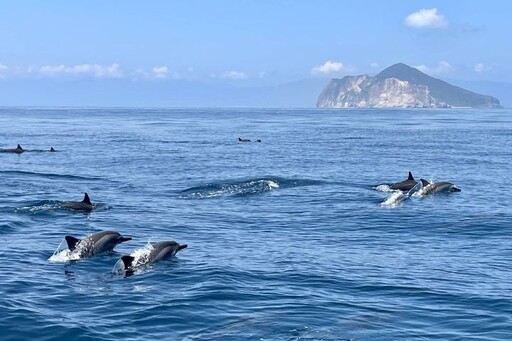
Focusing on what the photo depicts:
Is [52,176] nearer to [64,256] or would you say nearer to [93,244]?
[93,244]

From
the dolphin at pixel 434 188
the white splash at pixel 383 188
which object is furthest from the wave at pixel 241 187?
the dolphin at pixel 434 188

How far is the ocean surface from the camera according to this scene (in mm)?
16344

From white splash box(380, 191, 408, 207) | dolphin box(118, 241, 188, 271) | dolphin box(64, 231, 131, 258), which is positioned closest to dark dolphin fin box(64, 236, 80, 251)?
dolphin box(64, 231, 131, 258)

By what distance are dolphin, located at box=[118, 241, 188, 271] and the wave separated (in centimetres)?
1451

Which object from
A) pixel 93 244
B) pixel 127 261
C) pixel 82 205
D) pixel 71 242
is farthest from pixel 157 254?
pixel 82 205

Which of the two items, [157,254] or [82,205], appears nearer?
[157,254]

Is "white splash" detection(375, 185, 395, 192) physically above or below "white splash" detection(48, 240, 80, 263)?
above

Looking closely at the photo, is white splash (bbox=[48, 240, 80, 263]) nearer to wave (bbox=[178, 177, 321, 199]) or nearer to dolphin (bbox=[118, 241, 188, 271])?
dolphin (bbox=[118, 241, 188, 271])

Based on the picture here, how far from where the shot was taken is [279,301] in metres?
18.1

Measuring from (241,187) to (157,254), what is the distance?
18205mm

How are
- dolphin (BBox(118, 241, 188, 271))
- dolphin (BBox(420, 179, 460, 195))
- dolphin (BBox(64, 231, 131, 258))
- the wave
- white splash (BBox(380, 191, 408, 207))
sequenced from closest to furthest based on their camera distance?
dolphin (BBox(118, 241, 188, 271)) → dolphin (BBox(64, 231, 131, 258)) → white splash (BBox(380, 191, 408, 207)) → the wave → dolphin (BBox(420, 179, 460, 195))

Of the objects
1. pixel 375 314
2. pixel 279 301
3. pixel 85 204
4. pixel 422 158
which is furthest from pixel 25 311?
Result: pixel 422 158

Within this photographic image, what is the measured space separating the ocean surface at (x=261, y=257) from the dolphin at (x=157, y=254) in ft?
1.26

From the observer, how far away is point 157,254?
2233 cm
